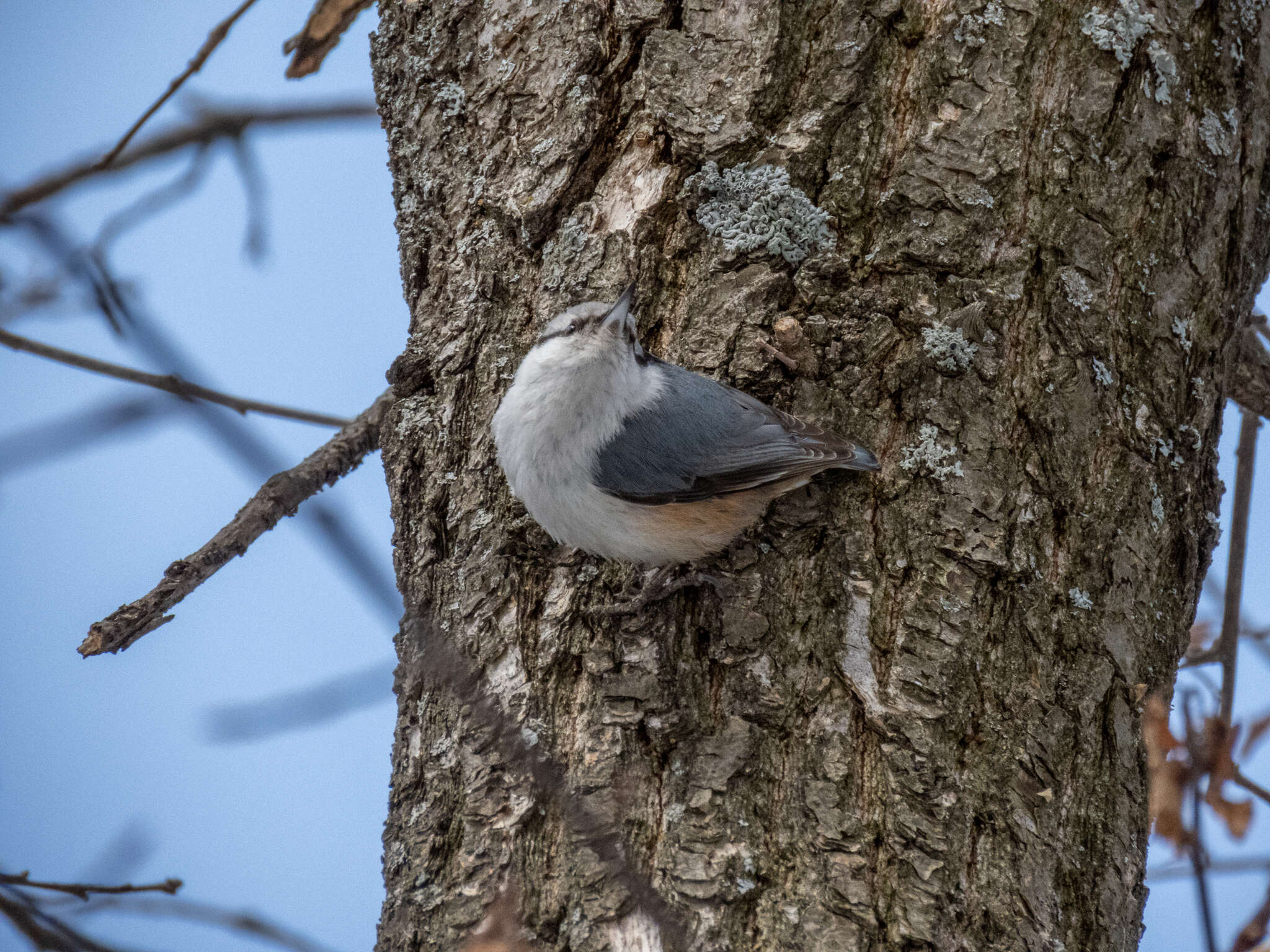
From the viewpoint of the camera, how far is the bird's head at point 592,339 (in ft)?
6.52

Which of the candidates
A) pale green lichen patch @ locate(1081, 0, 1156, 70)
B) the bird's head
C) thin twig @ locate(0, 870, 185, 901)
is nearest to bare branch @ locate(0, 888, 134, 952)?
thin twig @ locate(0, 870, 185, 901)

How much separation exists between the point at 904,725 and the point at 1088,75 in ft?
4.08

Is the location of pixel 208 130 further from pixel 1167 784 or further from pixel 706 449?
pixel 1167 784

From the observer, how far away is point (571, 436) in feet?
6.86

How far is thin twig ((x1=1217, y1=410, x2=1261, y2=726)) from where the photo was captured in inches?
92.7

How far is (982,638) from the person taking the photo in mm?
1747

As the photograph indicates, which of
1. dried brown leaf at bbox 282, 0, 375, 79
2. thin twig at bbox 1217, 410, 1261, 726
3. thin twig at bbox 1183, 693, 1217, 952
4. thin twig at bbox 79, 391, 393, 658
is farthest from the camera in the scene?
dried brown leaf at bbox 282, 0, 375, 79

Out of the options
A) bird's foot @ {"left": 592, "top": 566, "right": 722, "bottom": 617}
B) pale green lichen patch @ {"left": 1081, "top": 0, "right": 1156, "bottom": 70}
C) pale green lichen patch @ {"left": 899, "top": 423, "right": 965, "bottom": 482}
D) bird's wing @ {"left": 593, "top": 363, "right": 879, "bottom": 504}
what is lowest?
bird's foot @ {"left": 592, "top": 566, "right": 722, "bottom": 617}

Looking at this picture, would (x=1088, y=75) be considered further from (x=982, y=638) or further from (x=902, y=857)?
(x=902, y=857)

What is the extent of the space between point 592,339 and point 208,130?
4.06 feet

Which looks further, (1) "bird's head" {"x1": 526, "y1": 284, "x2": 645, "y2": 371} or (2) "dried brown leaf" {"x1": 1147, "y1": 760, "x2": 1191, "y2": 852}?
(1) "bird's head" {"x1": 526, "y1": 284, "x2": 645, "y2": 371}

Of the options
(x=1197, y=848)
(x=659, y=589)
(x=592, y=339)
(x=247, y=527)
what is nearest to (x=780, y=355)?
(x=592, y=339)

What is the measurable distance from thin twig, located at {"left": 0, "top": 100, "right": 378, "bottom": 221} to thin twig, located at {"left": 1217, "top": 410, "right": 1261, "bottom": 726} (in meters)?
2.28

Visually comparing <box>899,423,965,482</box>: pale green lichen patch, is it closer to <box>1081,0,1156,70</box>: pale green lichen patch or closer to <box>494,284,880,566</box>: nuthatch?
<box>494,284,880,566</box>: nuthatch
